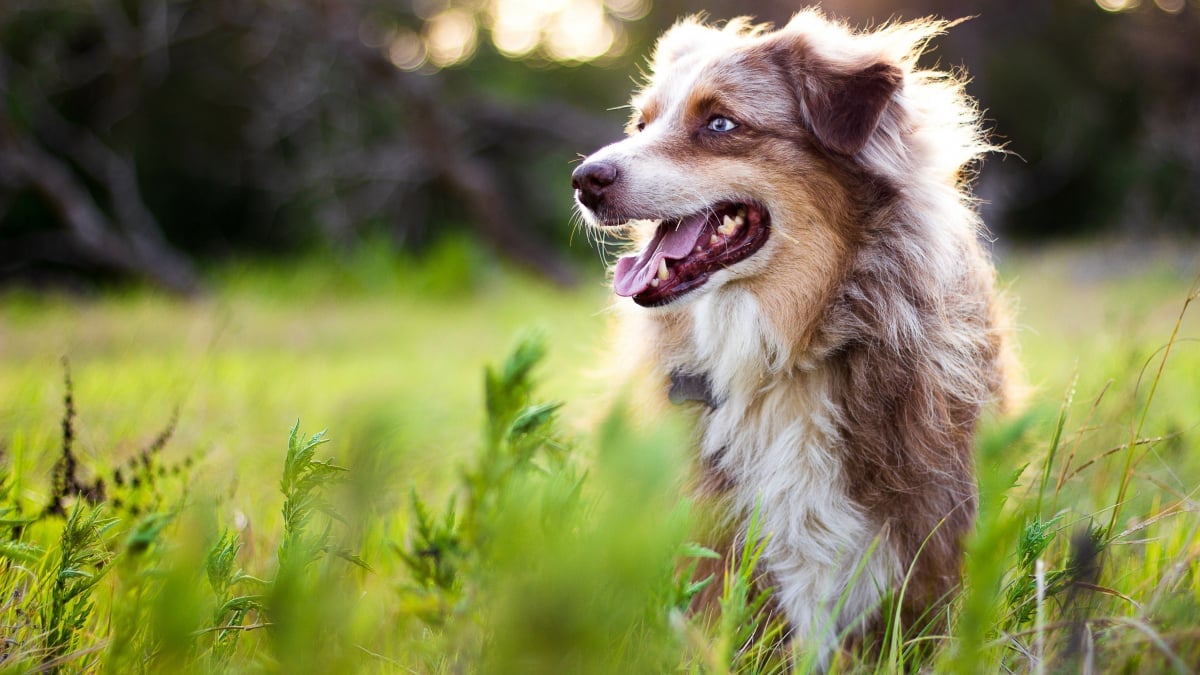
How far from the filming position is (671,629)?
4.28ft

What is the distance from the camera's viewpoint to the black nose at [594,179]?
2.84m

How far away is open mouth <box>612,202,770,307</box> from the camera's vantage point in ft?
8.84

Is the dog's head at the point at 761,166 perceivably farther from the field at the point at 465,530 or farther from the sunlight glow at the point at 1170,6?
the sunlight glow at the point at 1170,6

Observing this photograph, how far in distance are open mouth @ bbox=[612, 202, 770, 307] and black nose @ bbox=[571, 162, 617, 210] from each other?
0.76 ft

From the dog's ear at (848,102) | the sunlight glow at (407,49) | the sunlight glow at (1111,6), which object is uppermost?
the dog's ear at (848,102)

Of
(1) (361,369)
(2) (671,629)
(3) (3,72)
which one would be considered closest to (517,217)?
(3) (3,72)

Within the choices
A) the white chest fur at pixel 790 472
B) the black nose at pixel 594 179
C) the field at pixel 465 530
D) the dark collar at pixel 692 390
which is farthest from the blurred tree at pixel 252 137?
the white chest fur at pixel 790 472

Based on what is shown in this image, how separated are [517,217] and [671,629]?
38.3 feet

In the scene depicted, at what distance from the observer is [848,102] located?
262 centimetres

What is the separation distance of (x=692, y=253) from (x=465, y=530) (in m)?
1.85

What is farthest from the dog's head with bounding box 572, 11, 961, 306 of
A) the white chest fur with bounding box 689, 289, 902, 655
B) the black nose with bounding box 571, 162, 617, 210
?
the white chest fur with bounding box 689, 289, 902, 655

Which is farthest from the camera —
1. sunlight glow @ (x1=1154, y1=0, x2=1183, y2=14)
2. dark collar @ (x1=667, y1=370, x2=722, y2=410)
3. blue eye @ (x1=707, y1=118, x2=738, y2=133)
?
sunlight glow @ (x1=1154, y1=0, x2=1183, y2=14)

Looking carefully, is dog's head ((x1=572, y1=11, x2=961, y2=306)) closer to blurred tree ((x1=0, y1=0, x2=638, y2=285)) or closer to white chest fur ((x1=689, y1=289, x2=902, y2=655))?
white chest fur ((x1=689, y1=289, x2=902, y2=655))

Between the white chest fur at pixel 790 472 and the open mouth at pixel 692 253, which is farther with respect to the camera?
the open mouth at pixel 692 253
